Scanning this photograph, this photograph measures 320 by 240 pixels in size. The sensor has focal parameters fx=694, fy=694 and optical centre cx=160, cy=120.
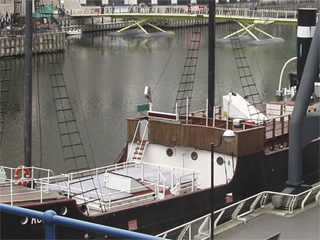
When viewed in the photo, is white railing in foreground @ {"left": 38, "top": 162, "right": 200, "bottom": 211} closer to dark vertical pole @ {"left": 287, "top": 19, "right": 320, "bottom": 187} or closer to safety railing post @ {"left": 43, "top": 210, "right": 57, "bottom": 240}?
dark vertical pole @ {"left": 287, "top": 19, "right": 320, "bottom": 187}

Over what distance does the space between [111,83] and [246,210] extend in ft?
111

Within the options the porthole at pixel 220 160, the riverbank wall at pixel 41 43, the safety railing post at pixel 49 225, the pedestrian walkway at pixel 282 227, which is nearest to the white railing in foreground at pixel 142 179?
the porthole at pixel 220 160

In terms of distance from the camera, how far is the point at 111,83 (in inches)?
2061

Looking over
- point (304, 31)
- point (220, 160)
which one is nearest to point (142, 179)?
point (220, 160)

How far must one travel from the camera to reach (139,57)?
68875mm

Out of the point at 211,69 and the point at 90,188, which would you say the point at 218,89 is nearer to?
the point at 211,69

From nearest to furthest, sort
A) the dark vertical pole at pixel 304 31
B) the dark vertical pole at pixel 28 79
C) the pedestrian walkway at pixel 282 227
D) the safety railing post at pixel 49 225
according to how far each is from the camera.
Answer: the safety railing post at pixel 49 225, the pedestrian walkway at pixel 282 227, the dark vertical pole at pixel 28 79, the dark vertical pole at pixel 304 31

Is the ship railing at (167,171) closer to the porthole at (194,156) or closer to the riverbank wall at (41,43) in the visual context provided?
the porthole at (194,156)

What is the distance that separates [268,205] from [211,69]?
504 centimetres

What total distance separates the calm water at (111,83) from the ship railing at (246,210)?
10.8m

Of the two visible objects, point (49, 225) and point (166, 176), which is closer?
point (49, 225)

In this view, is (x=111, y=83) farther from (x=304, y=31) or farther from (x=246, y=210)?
(x=246, y=210)

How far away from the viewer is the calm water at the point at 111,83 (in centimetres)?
3219

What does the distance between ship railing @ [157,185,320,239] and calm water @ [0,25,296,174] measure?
10.8 metres
